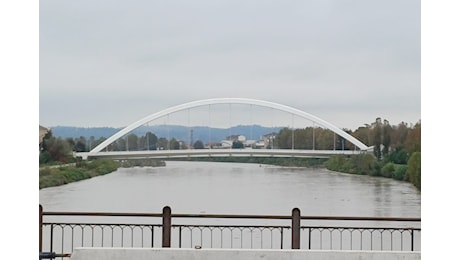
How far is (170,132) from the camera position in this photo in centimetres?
726

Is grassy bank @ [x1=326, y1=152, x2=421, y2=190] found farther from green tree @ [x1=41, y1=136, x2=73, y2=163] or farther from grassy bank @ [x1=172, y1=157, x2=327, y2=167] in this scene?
green tree @ [x1=41, y1=136, x2=73, y2=163]

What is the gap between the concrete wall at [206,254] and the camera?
9.66ft

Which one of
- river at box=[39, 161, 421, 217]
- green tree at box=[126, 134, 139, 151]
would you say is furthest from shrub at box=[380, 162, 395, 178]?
green tree at box=[126, 134, 139, 151]

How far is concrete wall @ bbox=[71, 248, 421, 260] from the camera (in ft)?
9.66

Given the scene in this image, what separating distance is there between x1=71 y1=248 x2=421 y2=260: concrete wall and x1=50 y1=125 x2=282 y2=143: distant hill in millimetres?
3611

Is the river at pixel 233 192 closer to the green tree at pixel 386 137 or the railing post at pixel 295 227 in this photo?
the green tree at pixel 386 137

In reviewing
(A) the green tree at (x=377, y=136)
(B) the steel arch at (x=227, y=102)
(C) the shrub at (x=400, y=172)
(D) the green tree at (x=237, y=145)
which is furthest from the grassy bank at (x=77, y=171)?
(C) the shrub at (x=400, y=172)

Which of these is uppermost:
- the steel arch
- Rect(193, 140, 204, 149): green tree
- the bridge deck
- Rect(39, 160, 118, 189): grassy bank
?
the steel arch

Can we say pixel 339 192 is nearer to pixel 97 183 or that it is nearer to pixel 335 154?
pixel 335 154

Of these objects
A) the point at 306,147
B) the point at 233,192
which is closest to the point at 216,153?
the point at 233,192

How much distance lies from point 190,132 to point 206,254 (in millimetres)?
4277

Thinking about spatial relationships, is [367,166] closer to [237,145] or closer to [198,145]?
[237,145]

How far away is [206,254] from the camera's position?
2.98 metres
